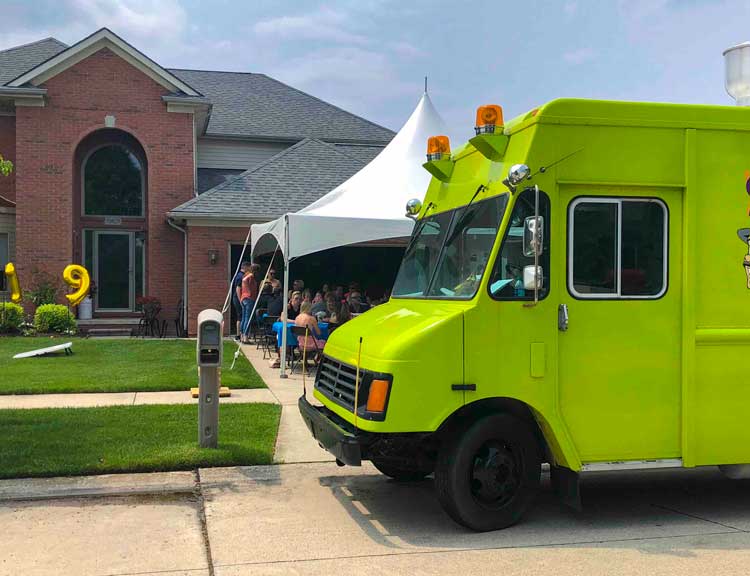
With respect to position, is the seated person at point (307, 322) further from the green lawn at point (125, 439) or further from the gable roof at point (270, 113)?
the gable roof at point (270, 113)

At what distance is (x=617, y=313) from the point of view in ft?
17.9

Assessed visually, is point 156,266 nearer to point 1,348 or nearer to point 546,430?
point 1,348

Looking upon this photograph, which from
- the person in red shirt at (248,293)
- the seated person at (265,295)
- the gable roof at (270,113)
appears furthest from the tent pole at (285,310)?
the gable roof at (270,113)

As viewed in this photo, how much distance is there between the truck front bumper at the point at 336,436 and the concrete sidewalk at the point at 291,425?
58.7 inches

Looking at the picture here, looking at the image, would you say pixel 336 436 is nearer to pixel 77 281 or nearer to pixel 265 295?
pixel 265 295

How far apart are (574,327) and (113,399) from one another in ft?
22.3

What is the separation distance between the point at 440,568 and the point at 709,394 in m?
2.34

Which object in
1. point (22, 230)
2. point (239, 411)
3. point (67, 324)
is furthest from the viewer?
point (22, 230)

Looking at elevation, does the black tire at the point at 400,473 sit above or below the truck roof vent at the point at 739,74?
below

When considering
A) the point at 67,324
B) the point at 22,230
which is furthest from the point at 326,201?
the point at 22,230

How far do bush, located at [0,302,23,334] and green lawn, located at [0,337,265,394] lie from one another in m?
1.22

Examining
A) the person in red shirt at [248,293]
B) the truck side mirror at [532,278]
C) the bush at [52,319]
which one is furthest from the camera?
the bush at [52,319]

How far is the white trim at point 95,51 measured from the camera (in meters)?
19.8

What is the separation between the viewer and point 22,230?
2016 centimetres
